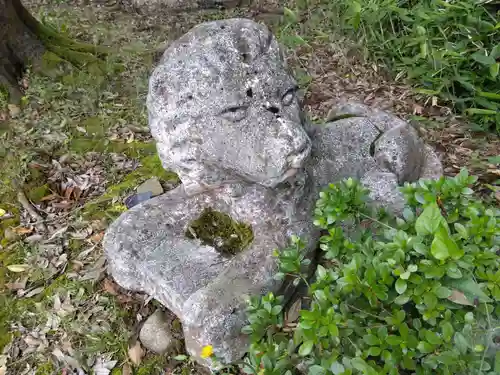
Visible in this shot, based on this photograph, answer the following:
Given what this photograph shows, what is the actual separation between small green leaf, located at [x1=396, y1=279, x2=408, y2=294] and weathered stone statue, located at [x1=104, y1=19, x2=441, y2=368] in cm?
51

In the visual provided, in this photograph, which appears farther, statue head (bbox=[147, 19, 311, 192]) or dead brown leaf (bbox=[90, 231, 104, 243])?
dead brown leaf (bbox=[90, 231, 104, 243])

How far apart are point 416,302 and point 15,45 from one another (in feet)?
12.5

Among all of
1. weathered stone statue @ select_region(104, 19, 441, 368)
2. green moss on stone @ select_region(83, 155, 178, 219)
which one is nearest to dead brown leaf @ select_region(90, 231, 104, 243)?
green moss on stone @ select_region(83, 155, 178, 219)

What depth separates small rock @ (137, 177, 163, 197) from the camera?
111 inches

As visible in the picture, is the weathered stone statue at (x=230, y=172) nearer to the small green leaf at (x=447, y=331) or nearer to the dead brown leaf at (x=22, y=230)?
the small green leaf at (x=447, y=331)

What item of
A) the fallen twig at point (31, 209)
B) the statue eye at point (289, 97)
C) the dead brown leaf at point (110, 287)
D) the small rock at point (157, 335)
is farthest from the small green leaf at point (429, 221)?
the fallen twig at point (31, 209)

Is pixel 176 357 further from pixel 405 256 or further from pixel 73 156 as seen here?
pixel 73 156

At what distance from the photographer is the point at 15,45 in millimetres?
3998

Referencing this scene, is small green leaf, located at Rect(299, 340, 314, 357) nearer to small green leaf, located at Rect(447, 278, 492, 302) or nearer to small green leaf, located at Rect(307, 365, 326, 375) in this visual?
small green leaf, located at Rect(307, 365, 326, 375)

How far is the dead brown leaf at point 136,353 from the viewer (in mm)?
2121

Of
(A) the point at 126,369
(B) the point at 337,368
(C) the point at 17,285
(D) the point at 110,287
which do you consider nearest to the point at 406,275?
(B) the point at 337,368

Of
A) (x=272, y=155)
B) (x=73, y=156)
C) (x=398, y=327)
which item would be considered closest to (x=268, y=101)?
(x=272, y=155)

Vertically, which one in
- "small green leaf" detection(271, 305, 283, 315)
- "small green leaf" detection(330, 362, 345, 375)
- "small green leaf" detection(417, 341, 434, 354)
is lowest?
"small green leaf" detection(271, 305, 283, 315)

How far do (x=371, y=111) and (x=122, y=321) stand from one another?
5.03ft
